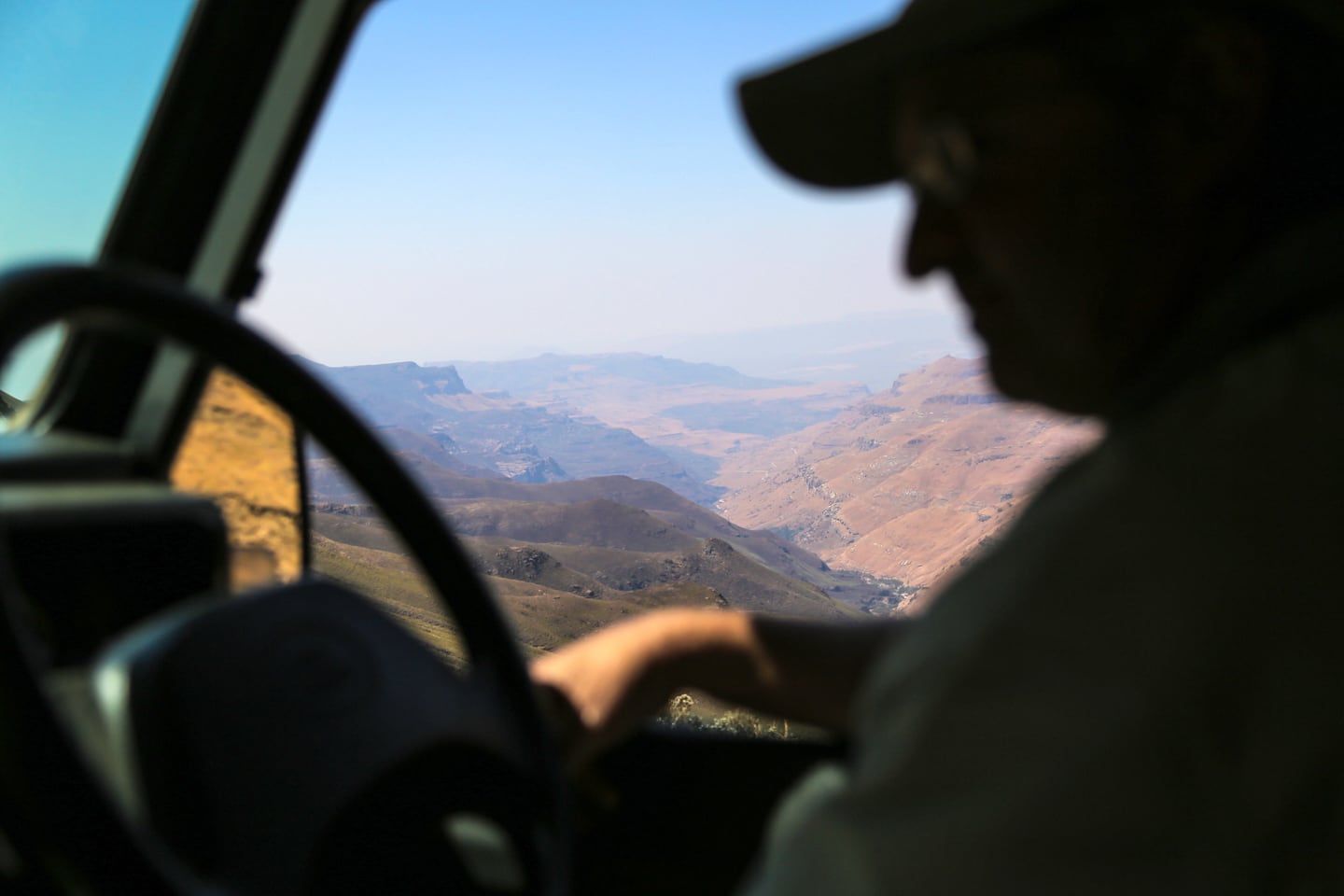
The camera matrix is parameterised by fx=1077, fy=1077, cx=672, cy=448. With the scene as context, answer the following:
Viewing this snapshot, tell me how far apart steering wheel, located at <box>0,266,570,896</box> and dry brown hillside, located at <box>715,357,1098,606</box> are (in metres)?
5.31

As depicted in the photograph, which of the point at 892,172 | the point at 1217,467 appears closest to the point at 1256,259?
the point at 1217,467

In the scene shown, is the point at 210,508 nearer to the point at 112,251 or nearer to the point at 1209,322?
the point at 112,251

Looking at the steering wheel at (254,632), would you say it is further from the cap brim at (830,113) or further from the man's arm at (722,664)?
the cap brim at (830,113)

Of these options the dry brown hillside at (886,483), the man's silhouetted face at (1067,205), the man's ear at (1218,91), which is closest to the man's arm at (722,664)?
the man's silhouetted face at (1067,205)

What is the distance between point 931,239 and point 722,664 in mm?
795

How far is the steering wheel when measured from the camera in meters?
0.76

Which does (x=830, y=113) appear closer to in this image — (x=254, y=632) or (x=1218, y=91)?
(x=1218, y=91)

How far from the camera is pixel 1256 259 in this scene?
86 centimetres

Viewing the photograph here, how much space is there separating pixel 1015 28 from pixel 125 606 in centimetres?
129

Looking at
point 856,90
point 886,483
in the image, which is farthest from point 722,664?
point 886,483

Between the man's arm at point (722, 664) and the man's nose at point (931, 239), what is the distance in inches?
28.0

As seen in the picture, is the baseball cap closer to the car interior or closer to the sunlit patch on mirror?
the car interior

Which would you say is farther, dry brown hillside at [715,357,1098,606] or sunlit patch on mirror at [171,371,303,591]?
dry brown hillside at [715,357,1098,606]

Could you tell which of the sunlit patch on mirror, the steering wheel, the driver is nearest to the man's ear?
the driver
